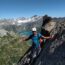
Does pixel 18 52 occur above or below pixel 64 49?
below

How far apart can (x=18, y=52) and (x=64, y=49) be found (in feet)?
98.0

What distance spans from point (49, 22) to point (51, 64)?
16.3 feet

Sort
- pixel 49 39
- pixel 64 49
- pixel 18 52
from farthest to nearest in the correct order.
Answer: pixel 18 52 → pixel 49 39 → pixel 64 49

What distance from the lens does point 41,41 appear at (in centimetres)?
1888

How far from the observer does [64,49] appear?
50.3 ft

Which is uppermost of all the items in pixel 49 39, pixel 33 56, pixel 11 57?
pixel 49 39

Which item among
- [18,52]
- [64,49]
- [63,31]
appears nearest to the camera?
[64,49]

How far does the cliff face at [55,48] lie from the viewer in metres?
15.5

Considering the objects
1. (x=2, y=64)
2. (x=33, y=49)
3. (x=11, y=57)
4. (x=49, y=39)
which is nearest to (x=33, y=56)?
(x=33, y=49)

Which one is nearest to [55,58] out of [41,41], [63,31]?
[63,31]

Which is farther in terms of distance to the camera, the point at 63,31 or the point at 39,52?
the point at 39,52

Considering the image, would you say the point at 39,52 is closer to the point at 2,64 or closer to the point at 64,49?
the point at 64,49

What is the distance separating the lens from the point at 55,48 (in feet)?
53.6

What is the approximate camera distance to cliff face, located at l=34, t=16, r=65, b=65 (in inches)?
609
